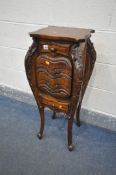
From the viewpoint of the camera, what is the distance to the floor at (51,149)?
4.79ft

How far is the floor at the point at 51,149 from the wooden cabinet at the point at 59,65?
25 cm

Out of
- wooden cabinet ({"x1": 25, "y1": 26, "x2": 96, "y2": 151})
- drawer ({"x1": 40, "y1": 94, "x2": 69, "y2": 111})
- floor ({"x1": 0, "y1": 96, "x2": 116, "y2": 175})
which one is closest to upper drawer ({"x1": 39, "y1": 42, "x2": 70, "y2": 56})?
wooden cabinet ({"x1": 25, "y1": 26, "x2": 96, "y2": 151})

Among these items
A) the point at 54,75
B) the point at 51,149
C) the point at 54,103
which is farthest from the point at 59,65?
the point at 51,149

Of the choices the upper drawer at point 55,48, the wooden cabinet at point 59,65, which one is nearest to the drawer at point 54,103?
the wooden cabinet at point 59,65

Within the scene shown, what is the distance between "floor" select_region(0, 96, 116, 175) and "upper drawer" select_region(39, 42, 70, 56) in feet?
2.89

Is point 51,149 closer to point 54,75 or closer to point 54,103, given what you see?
point 54,103

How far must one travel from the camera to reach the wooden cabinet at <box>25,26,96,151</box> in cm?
118

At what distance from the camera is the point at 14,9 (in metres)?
1.81

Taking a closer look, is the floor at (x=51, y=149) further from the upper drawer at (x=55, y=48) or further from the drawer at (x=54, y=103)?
the upper drawer at (x=55, y=48)

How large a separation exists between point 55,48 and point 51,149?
2.98 ft

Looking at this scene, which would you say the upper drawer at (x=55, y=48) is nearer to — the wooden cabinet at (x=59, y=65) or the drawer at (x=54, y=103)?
the wooden cabinet at (x=59, y=65)

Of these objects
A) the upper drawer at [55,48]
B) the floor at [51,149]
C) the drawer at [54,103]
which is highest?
the upper drawer at [55,48]

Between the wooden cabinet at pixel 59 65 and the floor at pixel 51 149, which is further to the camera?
the floor at pixel 51 149

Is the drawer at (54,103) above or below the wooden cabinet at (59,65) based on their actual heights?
below
